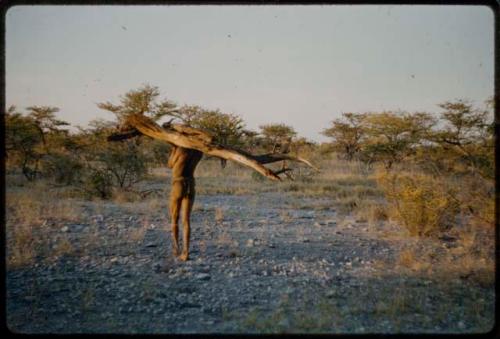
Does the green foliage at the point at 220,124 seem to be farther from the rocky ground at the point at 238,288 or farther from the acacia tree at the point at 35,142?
the rocky ground at the point at 238,288

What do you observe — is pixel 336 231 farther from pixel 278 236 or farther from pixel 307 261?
pixel 307 261

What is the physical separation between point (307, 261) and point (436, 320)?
1742 mm

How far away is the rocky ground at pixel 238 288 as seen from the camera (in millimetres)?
3863

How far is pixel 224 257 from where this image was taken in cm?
546

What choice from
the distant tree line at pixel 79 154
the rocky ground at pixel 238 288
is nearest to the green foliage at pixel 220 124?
the distant tree line at pixel 79 154

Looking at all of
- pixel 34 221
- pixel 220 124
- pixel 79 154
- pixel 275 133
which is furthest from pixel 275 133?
pixel 34 221

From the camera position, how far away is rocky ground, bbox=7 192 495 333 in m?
3.86

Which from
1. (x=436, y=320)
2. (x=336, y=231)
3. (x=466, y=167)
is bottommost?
(x=436, y=320)

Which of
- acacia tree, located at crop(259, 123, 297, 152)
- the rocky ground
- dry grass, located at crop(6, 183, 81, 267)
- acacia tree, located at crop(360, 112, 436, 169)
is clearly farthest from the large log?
acacia tree, located at crop(259, 123, 297, 152)

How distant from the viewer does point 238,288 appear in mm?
4512

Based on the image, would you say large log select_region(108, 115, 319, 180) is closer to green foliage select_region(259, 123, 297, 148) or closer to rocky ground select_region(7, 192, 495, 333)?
rocky ground select_region(7, 192, 495, 333)

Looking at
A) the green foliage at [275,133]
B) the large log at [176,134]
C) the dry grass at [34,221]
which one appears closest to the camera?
the large log at [176,134]

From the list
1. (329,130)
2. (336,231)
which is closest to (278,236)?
(336,231)

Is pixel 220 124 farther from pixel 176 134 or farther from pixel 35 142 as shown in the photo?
pixel 176 134
